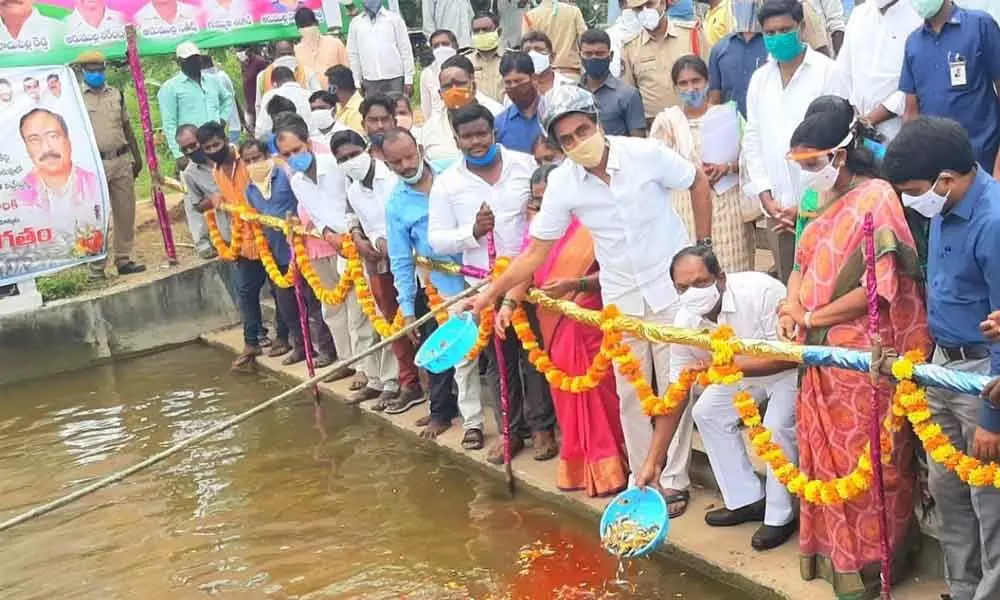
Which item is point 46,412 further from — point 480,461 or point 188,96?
point 480,461

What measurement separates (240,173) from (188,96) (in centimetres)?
247

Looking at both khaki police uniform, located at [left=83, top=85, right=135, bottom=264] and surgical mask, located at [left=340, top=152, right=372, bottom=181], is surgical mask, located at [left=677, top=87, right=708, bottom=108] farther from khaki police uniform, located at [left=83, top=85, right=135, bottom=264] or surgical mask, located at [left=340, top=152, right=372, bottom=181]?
khaki police uniform, located at [left=83, top=85, right=135, bottom=264]

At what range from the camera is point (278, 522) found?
7098 mm

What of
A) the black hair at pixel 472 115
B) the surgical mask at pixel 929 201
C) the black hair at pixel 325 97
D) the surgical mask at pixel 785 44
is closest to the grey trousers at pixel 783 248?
the surgical mask at pixel 785 44

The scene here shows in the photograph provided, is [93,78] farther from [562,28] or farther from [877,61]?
[877,61]

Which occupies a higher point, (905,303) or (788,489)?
(905,303)

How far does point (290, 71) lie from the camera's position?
1216 centimetres

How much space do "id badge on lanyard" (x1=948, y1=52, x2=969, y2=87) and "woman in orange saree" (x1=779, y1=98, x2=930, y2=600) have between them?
1393mm

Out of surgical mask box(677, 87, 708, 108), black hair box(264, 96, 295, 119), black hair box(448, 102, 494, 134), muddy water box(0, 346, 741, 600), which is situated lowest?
muddy water box(0, 346, 741, 600)

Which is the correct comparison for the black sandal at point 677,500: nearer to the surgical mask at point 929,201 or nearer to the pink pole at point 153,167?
the surgical mask at point 929,201

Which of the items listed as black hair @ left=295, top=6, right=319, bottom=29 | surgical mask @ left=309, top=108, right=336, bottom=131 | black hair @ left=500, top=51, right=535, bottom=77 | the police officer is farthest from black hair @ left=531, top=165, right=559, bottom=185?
black hair @ left=295, top=6, right=319, bottom=29

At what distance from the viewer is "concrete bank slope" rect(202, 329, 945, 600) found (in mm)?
5086

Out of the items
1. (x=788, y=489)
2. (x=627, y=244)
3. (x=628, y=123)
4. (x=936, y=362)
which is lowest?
(x=788, y=489)

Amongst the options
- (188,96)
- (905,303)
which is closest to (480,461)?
(905,303)
